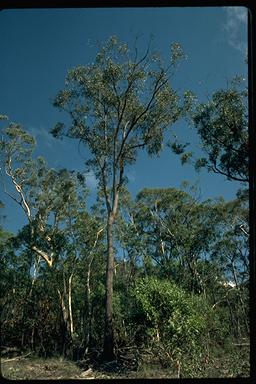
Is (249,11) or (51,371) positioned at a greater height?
(249,11)

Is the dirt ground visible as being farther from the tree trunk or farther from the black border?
the black border

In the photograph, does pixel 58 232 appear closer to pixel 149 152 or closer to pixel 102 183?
pixel 102 183

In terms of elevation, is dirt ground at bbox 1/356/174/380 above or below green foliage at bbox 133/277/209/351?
below

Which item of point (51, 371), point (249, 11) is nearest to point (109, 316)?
point (51, 371)

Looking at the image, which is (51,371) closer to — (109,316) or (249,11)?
(109,316)

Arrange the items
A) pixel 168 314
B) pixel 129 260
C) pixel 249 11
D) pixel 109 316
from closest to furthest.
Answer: pixel 249 11 → pixel 168 314 → pixel 109 316 → pixel 129 260

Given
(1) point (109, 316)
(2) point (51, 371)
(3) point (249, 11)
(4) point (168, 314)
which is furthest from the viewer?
(1) point (109, 316)

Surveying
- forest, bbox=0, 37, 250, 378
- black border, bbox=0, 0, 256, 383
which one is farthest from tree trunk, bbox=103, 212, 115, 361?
black border, bbox=0, 0, 256, 383

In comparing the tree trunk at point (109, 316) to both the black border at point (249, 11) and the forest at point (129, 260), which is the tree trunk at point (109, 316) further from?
the black border at point (249, 11)

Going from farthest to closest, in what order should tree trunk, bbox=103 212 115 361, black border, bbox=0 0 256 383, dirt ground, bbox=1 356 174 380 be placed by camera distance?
tree trunk, bbox=103 212 115 361 < dirt ground, bbox=1 356 174 380 < black border, bbox=0 0 256 383

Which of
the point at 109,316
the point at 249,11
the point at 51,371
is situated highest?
A: the point at 249,11

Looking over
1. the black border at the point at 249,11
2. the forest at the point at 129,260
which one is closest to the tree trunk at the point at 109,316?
the forest at the point at 129,260

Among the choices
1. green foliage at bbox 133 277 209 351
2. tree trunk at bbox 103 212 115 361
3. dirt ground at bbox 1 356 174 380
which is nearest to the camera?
green foliage at bbox 133 277 209 351
